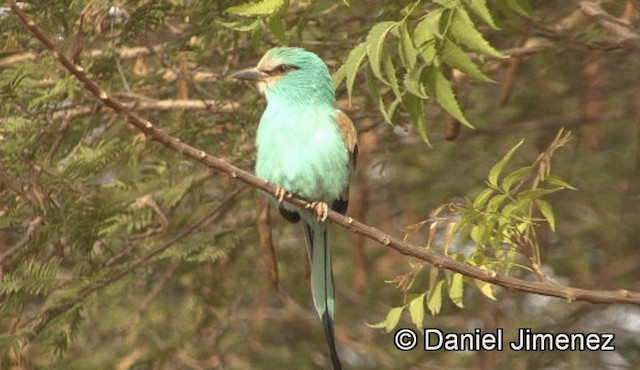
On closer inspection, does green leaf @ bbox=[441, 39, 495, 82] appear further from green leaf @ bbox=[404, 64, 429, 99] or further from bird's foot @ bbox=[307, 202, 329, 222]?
bird's foot @ bbox=[307, 202, 329, 222]

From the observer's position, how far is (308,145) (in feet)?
12.8

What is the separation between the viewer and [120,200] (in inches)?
172

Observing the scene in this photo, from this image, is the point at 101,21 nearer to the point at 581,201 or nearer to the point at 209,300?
the point at 209,300

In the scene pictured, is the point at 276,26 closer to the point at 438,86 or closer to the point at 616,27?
the point at 438,86

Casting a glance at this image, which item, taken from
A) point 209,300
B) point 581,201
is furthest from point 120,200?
point 581,201

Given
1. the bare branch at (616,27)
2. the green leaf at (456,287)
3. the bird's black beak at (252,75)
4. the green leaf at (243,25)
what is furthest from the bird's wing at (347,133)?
the green leaf at (456,287)

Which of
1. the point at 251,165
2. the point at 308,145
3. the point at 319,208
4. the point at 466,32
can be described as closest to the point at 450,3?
the point at 466,32

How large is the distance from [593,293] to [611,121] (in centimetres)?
292

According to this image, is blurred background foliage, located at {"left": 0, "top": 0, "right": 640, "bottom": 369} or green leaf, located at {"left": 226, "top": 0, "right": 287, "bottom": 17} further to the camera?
blurred background foliage, located at {"left": 0, "top": 0, "right": 640, "bottom": 369}

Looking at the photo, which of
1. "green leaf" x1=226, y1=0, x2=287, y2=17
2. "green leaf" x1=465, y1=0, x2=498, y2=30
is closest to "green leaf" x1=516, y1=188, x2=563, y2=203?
"green leaf" x1=465, y1=0, x2=498, y2=30

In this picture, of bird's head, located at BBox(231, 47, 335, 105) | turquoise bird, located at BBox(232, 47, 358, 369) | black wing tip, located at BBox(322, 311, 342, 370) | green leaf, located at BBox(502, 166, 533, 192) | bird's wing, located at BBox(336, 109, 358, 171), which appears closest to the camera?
green leaf, located at BBox(502, 166, 533, 192)

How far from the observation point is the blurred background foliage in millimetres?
3836

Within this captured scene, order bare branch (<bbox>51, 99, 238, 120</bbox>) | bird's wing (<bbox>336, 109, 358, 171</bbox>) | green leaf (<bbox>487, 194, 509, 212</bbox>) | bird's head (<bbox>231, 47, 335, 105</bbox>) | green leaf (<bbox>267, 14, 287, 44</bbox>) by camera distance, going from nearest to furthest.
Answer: green leaf (<bbox>487, 194, 509, 212</bbox>) < green leaf (<bbox>267, 14, 287, 44</bbox>) < bird's wing (<bbox>336, 109, 358, 171</bbox>) < bird's head (<bbox>231, 47, 335, 105</bbox>) < bare branch (<bbox>51, 99, 238, 120</bbox>)

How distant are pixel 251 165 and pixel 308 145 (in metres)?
0.68
